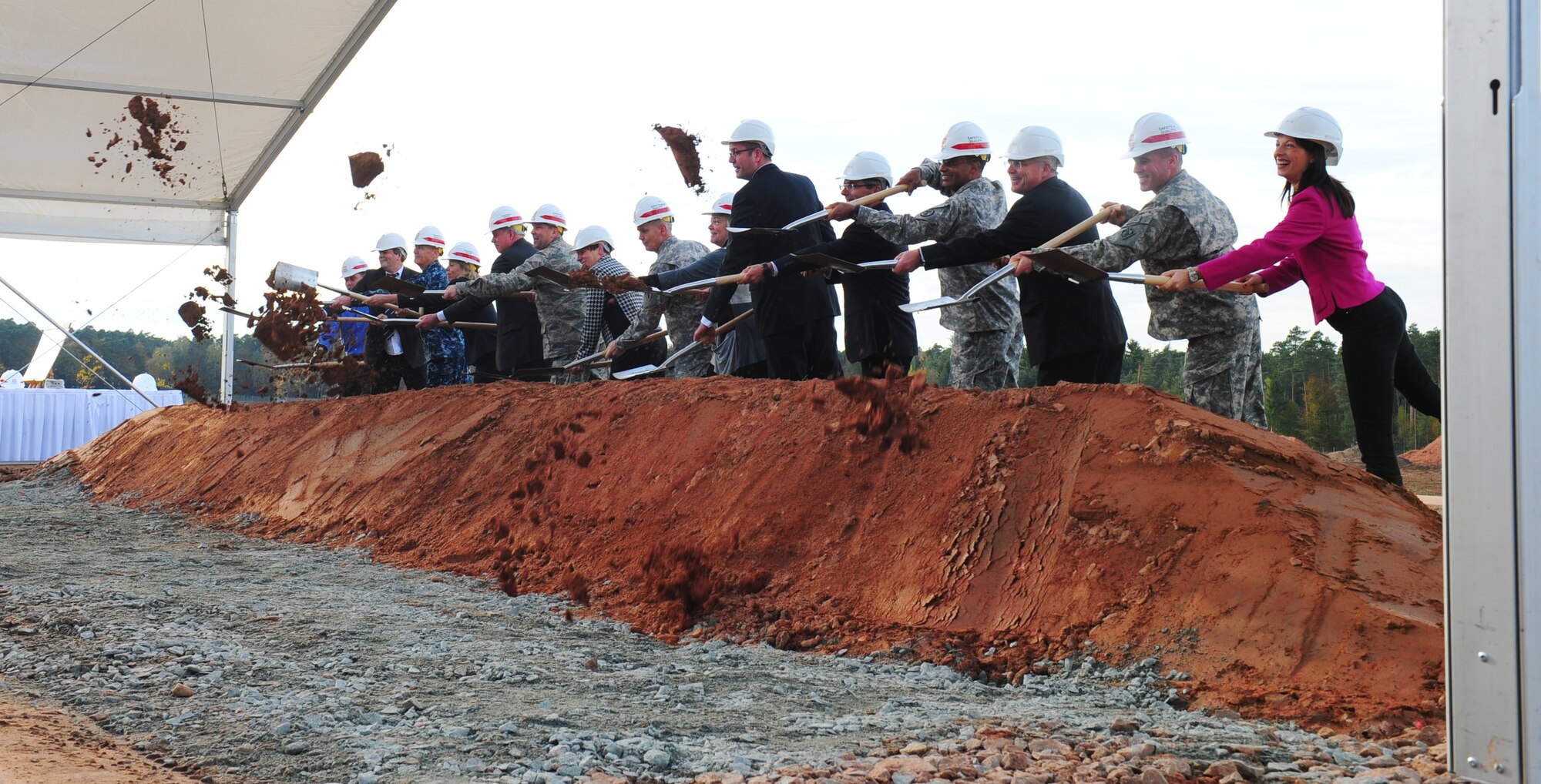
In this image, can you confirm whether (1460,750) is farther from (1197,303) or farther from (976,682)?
(1197,303)

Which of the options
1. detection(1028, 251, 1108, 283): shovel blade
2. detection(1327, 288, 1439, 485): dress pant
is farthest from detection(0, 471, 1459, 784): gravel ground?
detection(1028, 251, 1108, 283): shovel blade

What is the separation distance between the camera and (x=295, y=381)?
12.9 metres

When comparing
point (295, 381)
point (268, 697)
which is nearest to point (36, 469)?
point (295, 381)

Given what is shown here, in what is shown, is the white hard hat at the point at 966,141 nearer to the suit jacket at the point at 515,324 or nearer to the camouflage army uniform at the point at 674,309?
the camouflage army uniform at the point at 674,309

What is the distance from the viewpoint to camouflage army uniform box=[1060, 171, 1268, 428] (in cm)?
508

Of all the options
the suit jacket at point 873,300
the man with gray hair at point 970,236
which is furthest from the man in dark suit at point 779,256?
the man with gray hair at point 970,236

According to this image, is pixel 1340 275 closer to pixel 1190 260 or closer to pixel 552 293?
pixel 1190 260

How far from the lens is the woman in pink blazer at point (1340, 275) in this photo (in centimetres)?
448

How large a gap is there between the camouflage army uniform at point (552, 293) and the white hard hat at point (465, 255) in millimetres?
1777

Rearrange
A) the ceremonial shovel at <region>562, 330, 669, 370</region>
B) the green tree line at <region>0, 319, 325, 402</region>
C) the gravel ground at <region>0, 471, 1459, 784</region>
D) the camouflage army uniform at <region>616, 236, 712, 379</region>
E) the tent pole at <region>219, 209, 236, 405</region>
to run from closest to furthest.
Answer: the gravel ground at <region>0, 471, 1459, 784</region>
the camouflage army uniform at <region>616, 236, 712, 379</region>
the ceremonial shovel at <region>562, 330, 669, 370</region>
the green tree line at <region>0, 319, 325, 402</region>
the tent pole at <region>219, 209, 236, 405</region>

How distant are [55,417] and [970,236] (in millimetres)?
14555

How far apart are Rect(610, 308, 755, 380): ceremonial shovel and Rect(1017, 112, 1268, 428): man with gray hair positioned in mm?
2899

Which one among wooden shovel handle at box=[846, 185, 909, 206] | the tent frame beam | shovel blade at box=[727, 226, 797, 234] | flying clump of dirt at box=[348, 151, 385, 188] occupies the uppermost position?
the tent frame beam

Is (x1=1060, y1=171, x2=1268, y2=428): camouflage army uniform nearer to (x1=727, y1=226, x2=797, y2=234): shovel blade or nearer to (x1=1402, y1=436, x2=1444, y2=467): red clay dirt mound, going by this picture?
(x1=727, y1=226, x2=797, y2=234): shovel blade
